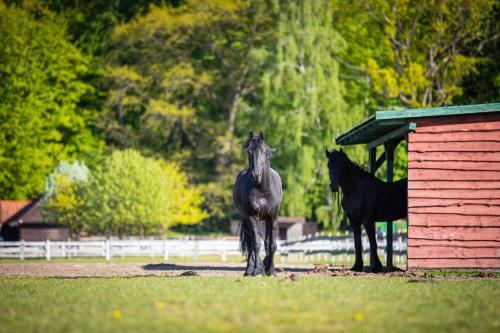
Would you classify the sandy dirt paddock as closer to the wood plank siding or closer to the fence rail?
the wood plank siding

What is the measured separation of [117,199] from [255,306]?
3597 centimetres

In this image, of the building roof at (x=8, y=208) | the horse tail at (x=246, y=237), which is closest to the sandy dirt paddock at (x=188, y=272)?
the horse tail at (x=246, y=237)

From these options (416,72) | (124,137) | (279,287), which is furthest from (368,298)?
(124,137)

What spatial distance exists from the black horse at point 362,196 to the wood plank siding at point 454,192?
1.35 m

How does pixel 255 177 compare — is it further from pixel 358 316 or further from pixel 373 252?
pixel 358 316

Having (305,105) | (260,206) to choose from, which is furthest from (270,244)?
(305,105)

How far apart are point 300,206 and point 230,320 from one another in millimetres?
40610

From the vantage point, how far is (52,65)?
63719 millimetres

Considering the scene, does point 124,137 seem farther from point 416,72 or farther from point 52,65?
point 416,72


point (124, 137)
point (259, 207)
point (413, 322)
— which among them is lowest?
point (413, 322)

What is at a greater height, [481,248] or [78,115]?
[78,115]

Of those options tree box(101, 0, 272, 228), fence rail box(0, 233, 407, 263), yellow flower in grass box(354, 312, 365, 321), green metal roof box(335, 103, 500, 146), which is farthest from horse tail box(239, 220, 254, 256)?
tree box(101, 0, 272, 228)

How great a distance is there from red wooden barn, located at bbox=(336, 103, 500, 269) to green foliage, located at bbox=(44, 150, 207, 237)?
28950 mm

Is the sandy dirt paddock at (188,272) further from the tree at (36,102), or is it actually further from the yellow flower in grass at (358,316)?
the tree at (36,102)
